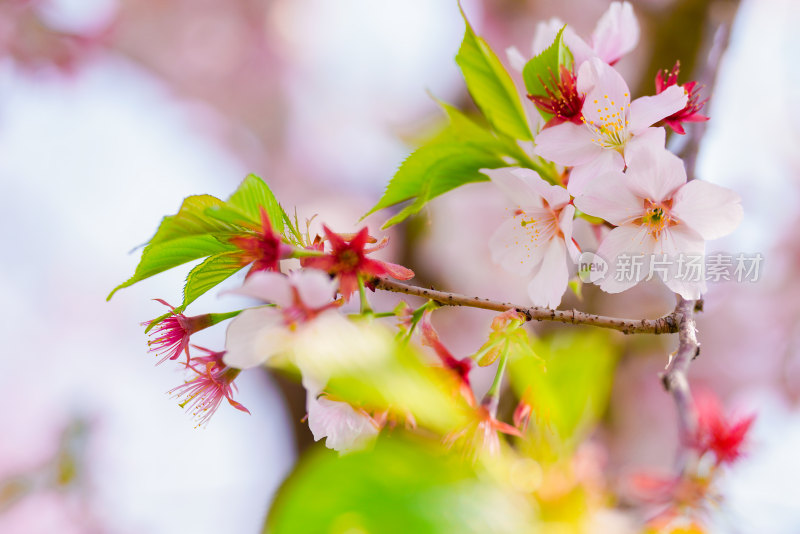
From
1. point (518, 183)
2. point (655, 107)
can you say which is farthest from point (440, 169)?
point (655, 107)

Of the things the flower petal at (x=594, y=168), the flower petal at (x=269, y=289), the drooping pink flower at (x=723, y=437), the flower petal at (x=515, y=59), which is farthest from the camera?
the drooping pink flower at (x=723, y=437)

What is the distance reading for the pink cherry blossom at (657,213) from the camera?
0.42 meters

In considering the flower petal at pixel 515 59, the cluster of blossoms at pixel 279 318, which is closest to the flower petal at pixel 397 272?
the cluster of blossoms at pixel 279 318

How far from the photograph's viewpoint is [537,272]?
496 millimetres

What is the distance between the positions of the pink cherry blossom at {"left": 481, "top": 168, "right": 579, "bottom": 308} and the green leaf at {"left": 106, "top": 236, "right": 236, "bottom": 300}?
0.22 metres

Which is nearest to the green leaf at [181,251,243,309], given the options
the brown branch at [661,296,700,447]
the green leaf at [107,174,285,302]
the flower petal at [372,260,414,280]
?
the green leaf at [107,174,285,302]

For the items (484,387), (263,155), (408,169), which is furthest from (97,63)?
(408,169)

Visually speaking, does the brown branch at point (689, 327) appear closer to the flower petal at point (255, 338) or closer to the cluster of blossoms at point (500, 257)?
the cluster of blossoms at point (500, 257)

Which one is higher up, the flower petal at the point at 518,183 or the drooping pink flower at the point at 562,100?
the drooping pink flower at the point at 562,100

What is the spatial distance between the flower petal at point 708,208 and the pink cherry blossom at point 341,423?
0.28 metres

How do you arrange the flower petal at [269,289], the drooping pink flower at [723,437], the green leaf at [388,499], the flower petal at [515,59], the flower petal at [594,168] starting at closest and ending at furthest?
the green leaf at [388,499], the flower petal at [269,289], the flower petal at [594,168], the flower petal at [515,59], the drooping pink flower at [723,437]

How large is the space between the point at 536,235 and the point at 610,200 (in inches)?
3.3

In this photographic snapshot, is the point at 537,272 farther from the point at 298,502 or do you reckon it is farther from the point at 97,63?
the point at 97,63

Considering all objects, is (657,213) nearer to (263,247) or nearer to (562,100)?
(562,100)
